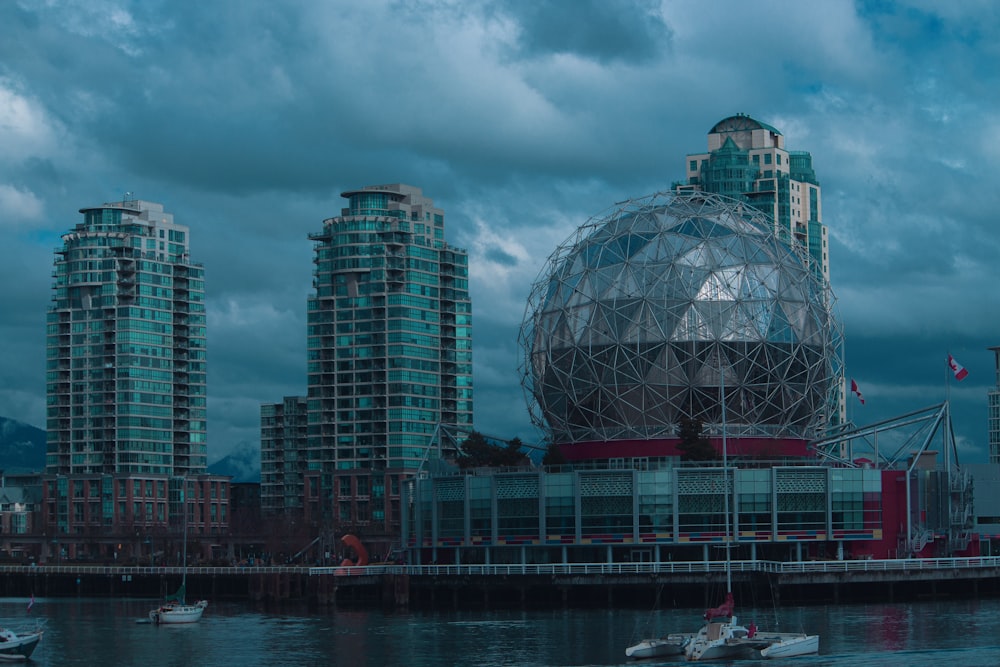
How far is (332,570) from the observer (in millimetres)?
128250

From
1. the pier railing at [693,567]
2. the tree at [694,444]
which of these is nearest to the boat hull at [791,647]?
the pier railing at [693,567]

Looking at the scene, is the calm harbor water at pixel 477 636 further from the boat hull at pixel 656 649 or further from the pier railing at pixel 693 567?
the pier railing at pixel 693 567

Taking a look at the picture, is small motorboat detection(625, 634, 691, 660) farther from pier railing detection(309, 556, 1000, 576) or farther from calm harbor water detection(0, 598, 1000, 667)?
pier railing detection(309, 556, 1000, 576)

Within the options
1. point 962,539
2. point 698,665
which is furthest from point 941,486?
point 698,665

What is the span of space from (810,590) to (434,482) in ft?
104

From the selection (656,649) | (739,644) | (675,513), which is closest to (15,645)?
(656,649)

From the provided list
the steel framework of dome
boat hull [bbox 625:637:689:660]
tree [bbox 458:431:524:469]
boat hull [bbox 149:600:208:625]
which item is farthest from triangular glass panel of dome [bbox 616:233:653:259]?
boat hull [bbox 625:637:689:660]

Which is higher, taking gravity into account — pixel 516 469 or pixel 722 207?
pixel 722 207

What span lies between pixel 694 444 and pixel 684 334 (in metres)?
8.87

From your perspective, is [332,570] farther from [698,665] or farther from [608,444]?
[698,665]

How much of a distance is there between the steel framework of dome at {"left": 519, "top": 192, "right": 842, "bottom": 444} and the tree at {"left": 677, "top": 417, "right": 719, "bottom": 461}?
2.94m

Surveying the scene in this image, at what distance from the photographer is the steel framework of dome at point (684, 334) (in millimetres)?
131875

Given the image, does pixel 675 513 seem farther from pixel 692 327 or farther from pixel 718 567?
pixel 692 327

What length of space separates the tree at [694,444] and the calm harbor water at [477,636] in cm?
1834
